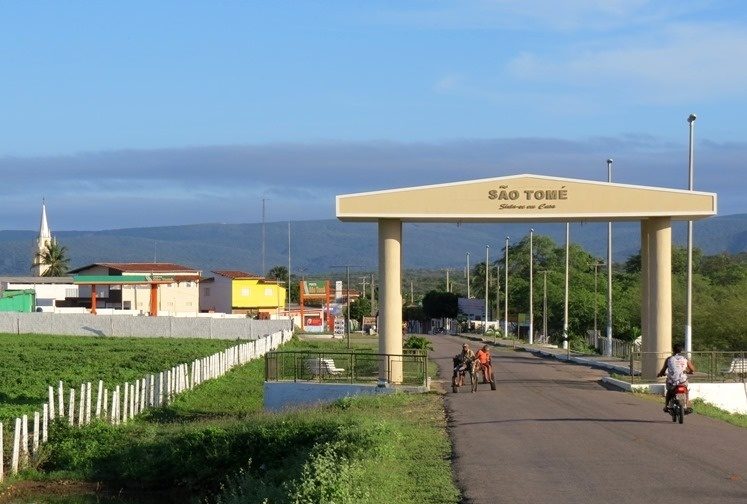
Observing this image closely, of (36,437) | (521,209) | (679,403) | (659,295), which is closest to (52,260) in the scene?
(521,209)

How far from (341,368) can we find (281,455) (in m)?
10.5

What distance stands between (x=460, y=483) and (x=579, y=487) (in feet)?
5.10

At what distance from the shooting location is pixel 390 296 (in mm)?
31172

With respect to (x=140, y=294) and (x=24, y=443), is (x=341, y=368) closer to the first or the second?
(x=24, y=443)

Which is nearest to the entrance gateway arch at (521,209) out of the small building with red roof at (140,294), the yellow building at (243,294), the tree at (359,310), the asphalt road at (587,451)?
the asphalt road at (587,451)

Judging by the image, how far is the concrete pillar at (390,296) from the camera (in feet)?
101

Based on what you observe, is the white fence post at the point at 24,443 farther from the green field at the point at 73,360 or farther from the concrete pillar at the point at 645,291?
the concrete pillar at the point at 645,291

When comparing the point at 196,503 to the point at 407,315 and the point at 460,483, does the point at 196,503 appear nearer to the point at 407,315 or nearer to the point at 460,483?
the point at 460,483

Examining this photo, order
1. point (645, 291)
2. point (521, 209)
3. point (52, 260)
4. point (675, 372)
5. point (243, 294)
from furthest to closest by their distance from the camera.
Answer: point (52, 260) → point (243, 294) → point (645, 291) → point (521, 209) → point (675, 372)

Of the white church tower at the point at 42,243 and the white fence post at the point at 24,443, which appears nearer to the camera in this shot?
the white fence post at the point at 24,443

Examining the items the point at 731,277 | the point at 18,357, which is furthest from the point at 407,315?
the point at 18,357

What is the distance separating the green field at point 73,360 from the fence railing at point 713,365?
1563cm

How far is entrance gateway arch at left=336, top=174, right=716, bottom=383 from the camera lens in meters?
30.4

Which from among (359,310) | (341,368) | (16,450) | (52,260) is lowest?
(16,450)
